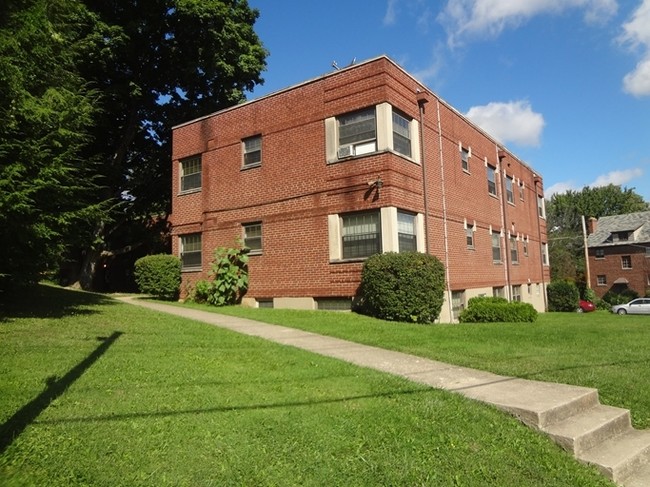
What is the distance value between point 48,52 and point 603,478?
10.7 meters

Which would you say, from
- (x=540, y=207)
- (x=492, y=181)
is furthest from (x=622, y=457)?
(x=540, y=207)

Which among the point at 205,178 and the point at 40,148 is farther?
the point at 205,178

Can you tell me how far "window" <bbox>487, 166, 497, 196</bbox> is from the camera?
71.5 ft

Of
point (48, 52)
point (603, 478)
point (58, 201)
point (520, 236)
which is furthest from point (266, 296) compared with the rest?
point (520, 236)

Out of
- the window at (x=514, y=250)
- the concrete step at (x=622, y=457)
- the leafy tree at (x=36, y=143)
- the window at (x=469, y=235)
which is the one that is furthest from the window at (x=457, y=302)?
the concrete step at (x=622, y=457)

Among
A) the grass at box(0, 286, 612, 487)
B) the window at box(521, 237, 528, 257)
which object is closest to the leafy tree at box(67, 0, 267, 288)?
the window at box(521, 237, 528, 257)

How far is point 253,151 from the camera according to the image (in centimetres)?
1714

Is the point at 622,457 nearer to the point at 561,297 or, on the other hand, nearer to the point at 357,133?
the point at 357,133

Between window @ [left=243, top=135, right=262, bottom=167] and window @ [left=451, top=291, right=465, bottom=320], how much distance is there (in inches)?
307

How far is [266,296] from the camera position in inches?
634

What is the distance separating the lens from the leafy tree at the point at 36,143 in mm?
8625

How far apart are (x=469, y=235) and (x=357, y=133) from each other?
655 centimetres

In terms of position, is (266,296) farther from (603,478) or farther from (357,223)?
(603,478)

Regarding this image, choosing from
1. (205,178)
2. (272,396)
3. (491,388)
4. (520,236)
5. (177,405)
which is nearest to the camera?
(177,405)
